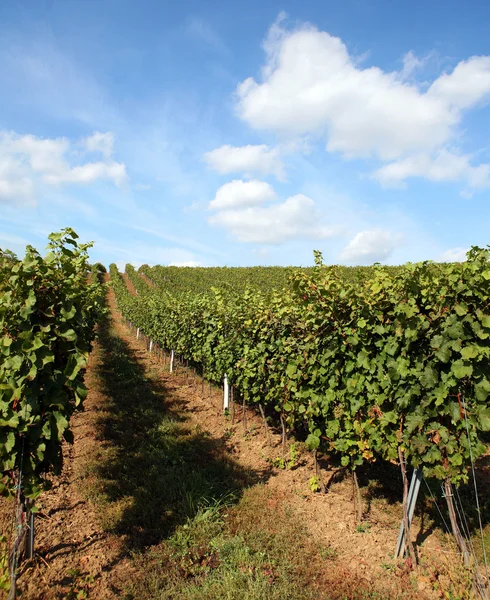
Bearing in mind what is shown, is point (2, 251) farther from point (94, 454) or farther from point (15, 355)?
point (94, 454)

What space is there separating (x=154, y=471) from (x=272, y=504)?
85.2 inches

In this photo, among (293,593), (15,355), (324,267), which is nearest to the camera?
(293,593)

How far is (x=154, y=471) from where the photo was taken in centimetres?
660

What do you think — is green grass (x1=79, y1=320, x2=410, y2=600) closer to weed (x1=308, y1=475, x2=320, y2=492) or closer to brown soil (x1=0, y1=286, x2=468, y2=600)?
brown soil (x1=0, y1=286, x2=468, y2=600)

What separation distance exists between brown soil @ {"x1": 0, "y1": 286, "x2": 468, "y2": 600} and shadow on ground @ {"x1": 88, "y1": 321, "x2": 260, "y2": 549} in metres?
0.25

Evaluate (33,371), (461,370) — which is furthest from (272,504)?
(33,371)

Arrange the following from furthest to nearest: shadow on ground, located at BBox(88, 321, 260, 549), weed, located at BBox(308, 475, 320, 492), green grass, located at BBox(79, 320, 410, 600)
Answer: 1. weed, located at BBox(308, 475, 320, 492)
2. shadow on ground, located at BBox(88, 321, 260, 549)
3. green grass, located at BBox(79, 320, 410, 600)

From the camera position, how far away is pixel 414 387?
4.50 metres

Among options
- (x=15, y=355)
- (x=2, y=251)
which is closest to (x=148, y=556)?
(x=15, y=355)

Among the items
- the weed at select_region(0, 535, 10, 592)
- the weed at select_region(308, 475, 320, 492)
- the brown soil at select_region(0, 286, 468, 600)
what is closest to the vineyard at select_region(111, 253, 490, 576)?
the brown soil at select_region(0, 286, 468, 600)

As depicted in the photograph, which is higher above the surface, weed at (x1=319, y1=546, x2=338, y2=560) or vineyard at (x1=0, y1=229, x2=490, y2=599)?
vineyard at (x1=0, y1=229, x2=490, y2=599)

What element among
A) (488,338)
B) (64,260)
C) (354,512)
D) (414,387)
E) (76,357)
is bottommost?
(354,512)

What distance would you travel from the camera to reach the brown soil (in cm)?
417

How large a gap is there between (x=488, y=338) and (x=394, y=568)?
2.86 meters
